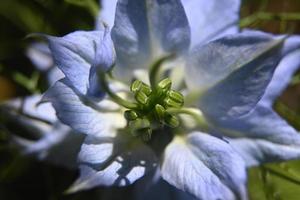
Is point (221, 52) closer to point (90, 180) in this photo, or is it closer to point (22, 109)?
point (90, 180)

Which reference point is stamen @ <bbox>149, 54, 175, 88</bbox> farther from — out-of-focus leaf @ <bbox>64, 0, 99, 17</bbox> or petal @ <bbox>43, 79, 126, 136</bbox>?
out-of-focus leaf @ <bbox>64, 0, 99, 17</bbox>

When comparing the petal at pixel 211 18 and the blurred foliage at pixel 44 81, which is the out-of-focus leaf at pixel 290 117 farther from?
the petal at pixel 211 18

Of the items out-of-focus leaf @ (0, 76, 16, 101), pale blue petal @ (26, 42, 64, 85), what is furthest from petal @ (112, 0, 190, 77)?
out-of-focus leaf @ (0, 76, 16, 101)

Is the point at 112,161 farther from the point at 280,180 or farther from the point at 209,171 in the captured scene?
the point at 280,180

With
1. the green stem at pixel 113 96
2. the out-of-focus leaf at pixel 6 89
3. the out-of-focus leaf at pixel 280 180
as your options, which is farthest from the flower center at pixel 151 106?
the out-of-focus leaf at pixel 6 89

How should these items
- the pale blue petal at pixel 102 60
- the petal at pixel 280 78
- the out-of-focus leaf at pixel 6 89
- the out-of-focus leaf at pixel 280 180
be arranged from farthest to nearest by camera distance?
the out-of-focus leaf at pixel 6 89 < the out-of-focus leaf at pixel 280 180 < the petal at pixel 280 78 < the pale blue petal at pixel 102 60

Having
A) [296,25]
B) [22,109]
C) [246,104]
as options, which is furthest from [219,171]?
[296,25]

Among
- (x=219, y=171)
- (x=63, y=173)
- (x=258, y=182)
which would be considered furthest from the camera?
(x=63, y=173)
